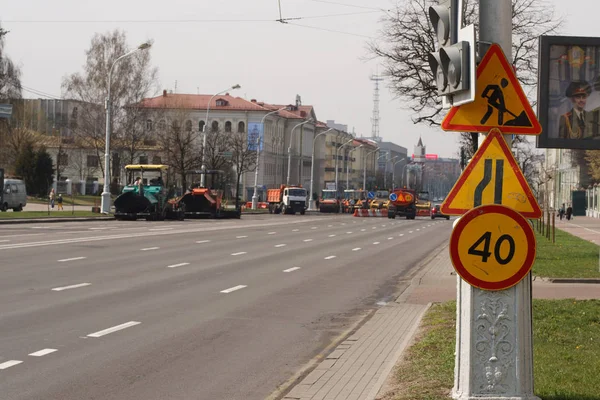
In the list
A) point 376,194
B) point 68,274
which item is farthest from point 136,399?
point 376,194

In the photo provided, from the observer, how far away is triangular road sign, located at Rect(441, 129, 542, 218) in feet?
20.5

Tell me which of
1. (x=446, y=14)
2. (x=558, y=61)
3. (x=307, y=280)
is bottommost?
(x=307, y=280)

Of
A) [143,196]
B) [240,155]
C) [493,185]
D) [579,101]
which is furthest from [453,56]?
[240,155]

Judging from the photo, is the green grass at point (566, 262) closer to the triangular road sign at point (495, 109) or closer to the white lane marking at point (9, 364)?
the white lane marking at point (9, 364)

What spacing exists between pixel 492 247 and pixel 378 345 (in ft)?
16.9

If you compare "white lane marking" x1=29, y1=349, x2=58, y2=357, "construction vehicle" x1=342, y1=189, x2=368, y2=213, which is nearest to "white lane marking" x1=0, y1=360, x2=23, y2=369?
"white lane marking" x1=29, y1=349, x2=58, y2=357

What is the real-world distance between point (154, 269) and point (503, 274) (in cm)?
1466

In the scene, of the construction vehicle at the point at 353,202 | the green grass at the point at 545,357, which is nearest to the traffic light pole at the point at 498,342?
the green grass at the point at 545,357

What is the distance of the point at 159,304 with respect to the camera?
559 inches

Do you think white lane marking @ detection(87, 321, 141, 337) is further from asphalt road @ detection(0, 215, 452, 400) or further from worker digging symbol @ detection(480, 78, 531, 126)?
worker digging symbol @ detection(480, 78, 531, 126)

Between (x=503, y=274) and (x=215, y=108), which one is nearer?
(x=503, y=274)

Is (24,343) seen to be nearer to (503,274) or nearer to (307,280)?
(503,274)

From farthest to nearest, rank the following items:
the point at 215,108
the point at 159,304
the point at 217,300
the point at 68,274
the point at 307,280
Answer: the point at 215,108
the point at 307,280
the point at 68,274
the point at 217,300
the point at 159,304

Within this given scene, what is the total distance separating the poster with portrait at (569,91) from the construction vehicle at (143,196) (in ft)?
118
